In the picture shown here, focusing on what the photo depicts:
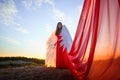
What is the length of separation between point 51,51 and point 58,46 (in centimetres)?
72

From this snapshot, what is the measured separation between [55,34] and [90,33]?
2906mm

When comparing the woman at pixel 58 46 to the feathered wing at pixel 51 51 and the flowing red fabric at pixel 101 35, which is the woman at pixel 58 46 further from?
the flowing red fabric at pixel 101 35

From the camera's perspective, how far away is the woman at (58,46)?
20.2 feet

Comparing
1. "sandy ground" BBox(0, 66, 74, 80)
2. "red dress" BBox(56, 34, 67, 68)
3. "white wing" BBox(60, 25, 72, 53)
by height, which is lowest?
"sandy ground" BBox(0, 66, 74, 80)

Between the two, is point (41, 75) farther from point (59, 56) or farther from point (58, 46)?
point (58, 46)

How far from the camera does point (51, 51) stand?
22.6 feet

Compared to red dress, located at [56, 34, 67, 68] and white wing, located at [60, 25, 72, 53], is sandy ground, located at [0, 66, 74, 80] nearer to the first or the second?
red dress, located at [56, 34, 67, 68]

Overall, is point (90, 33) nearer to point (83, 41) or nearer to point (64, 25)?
point (83, 41)

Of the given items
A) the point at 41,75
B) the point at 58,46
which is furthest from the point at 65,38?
the point at 41,75

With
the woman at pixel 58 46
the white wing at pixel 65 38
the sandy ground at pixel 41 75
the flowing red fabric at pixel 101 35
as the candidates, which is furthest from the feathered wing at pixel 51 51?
the flowing red fabric at pixel 101 35

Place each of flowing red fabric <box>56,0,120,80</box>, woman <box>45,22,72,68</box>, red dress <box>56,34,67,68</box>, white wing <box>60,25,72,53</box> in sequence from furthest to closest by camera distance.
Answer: white wing <box>60,25,72,53</box>, woman <box>45,22,72,68</box>, red dress <box>56,34,67,68</box>, flowing red fabric <box>56,0,120,80</box>

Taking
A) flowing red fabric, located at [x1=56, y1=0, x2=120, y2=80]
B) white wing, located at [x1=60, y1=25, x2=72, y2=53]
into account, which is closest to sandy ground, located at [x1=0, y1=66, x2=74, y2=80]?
flowing red fabric, located at [x1=56, y1=0, x2=120, y2=80]

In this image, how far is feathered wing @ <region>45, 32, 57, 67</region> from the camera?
22.0 ft

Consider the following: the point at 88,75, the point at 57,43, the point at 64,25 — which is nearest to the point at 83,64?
the point at 88,75
